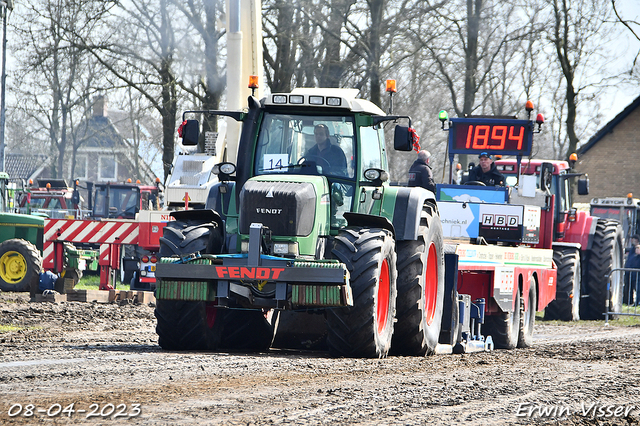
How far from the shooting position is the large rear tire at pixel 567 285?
1606cm

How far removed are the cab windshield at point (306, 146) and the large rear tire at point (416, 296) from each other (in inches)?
38.2

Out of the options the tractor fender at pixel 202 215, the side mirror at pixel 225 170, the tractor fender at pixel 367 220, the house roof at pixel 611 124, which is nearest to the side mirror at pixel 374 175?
the tractor fender at pixel 367 220

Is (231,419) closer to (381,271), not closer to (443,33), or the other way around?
(381,271)

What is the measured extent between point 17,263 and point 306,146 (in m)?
11.1

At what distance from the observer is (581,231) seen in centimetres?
1697

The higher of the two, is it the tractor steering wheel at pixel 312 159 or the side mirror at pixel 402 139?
the side mirror at pixel 402 139

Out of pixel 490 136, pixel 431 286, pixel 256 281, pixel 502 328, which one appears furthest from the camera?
pixel 490 136

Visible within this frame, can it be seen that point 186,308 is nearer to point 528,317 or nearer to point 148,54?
point 528,317

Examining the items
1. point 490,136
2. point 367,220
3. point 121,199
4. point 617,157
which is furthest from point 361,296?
point 617,157

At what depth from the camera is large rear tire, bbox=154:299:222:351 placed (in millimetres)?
8328

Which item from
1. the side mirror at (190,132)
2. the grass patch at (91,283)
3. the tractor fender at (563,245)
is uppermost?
the side mirror at (190,132)

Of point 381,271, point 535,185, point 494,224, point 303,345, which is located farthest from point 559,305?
point 381,271

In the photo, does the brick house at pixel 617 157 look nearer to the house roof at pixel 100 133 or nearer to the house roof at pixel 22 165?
the house roof at pixel 100 133

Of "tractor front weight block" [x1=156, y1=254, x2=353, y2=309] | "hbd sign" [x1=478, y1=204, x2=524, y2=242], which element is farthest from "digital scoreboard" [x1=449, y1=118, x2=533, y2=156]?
"tractor front weight block" [x1=156, y1=254, x2=353, y2=309]
